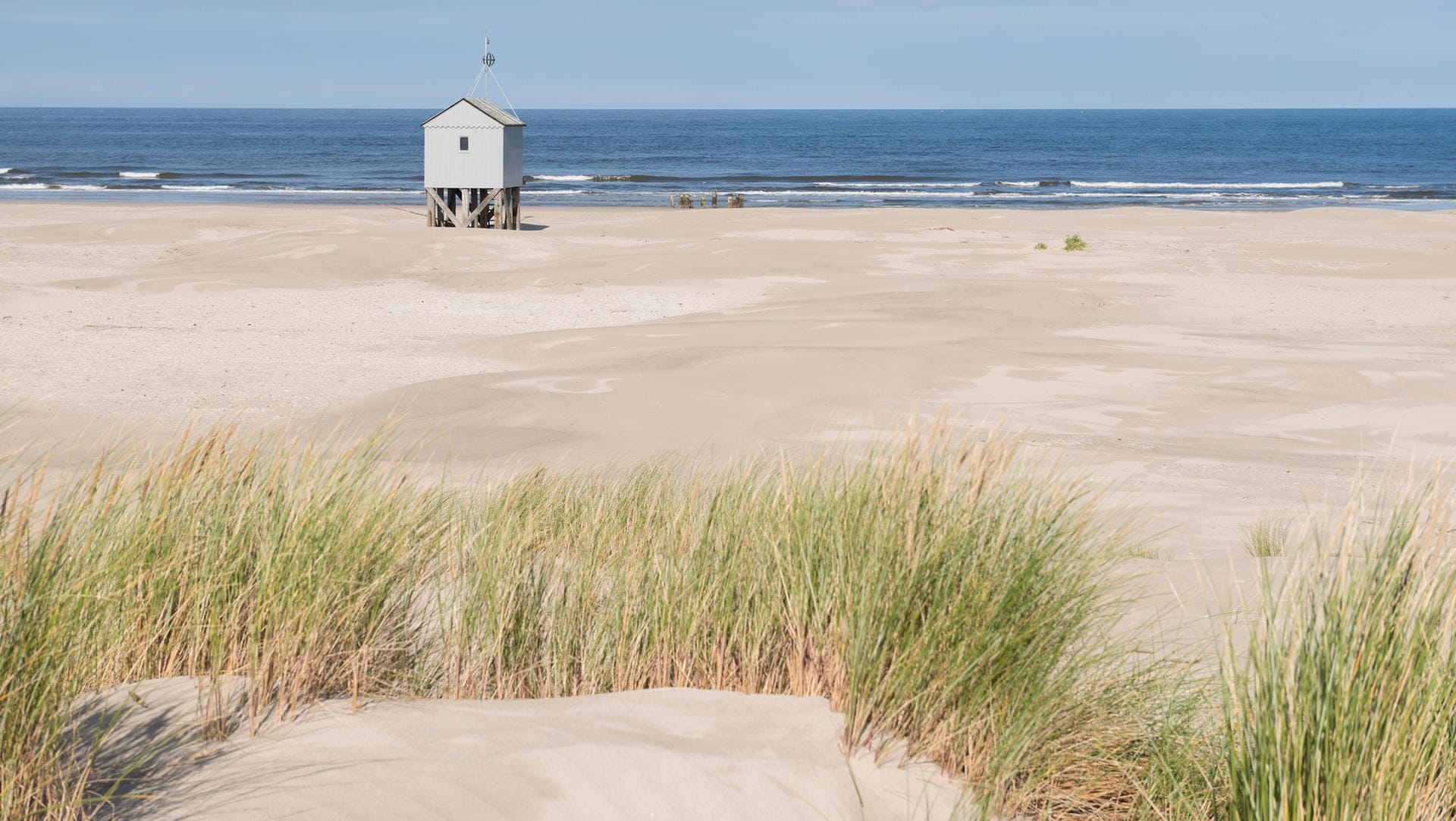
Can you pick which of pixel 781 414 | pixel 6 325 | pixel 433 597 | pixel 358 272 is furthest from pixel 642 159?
pixel 433 597

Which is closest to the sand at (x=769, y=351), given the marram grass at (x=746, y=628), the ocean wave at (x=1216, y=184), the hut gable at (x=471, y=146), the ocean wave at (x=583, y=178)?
the marram grass at (x=746, y=628)

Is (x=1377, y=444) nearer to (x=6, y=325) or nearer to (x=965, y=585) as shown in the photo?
(x=965, y=585)

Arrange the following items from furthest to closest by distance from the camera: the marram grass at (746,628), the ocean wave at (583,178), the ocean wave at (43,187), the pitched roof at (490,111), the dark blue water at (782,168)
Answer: the ocean wave at (583,178)
the dark blue water at (782,168)
the ocean wave at (43,187)
the pitched roof at (490,111)
the marram grass at (746,628)

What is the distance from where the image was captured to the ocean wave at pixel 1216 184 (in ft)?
→ 187

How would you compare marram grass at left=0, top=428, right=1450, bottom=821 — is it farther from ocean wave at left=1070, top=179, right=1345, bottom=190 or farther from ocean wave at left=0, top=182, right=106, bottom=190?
ocean wave at left=1070, top=179, right=1345, bottom=190

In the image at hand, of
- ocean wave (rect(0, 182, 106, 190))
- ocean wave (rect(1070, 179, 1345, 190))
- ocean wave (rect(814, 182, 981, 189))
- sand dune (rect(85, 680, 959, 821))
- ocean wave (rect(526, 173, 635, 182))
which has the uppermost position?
ocean wave (rect(1070, 179, 1345, 190))

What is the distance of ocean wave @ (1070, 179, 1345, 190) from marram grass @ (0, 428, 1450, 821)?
56.0 meters

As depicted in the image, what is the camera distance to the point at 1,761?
2.60 m

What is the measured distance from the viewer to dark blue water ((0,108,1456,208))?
49.3 metres

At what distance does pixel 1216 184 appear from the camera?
195ft

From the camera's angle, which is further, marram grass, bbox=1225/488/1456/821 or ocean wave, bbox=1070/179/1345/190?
ocean wave, bbox=1070/179/1345/190

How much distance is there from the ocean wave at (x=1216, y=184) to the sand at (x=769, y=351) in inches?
1232

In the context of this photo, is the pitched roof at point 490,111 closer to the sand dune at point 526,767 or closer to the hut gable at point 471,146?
the hut gable at point 471,146

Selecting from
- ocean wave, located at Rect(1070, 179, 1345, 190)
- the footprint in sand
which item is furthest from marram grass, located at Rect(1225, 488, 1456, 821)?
ocean wave, located at Rect(1070, 179, 1345, 190)
